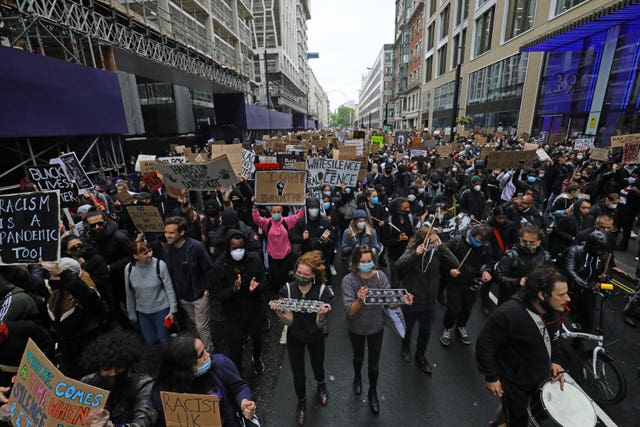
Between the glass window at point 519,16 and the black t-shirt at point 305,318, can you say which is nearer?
the black t-shirt at point 305,318

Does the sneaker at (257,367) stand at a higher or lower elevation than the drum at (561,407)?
lower

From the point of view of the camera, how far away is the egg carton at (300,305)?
267 centimetres

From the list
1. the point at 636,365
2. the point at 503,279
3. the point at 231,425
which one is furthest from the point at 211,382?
the point at 636,365

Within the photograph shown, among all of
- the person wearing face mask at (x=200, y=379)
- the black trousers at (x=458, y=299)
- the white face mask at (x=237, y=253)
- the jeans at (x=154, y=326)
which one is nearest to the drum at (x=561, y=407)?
the black trousers at (x=458, y=299)

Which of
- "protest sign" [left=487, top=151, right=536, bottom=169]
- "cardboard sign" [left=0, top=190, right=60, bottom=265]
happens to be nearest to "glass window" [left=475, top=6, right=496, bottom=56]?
"protest sign" [left=487, top=151, right=536, bottom=169]

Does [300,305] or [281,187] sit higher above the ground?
[281,187]

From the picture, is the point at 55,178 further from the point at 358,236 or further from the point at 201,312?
the point at 358,236

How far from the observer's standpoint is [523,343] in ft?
7.89

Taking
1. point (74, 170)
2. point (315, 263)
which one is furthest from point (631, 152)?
point (74, 170)

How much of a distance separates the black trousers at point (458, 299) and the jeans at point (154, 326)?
11.9ft

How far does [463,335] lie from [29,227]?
5.57m

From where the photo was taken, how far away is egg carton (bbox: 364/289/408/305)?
2.65 metres

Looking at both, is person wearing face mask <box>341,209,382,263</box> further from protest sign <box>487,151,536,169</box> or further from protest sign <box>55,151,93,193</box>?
protest sign <box>487,151,536,169</box>

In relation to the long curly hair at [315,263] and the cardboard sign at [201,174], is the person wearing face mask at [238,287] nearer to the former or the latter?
the long curly hair at [315,263]
